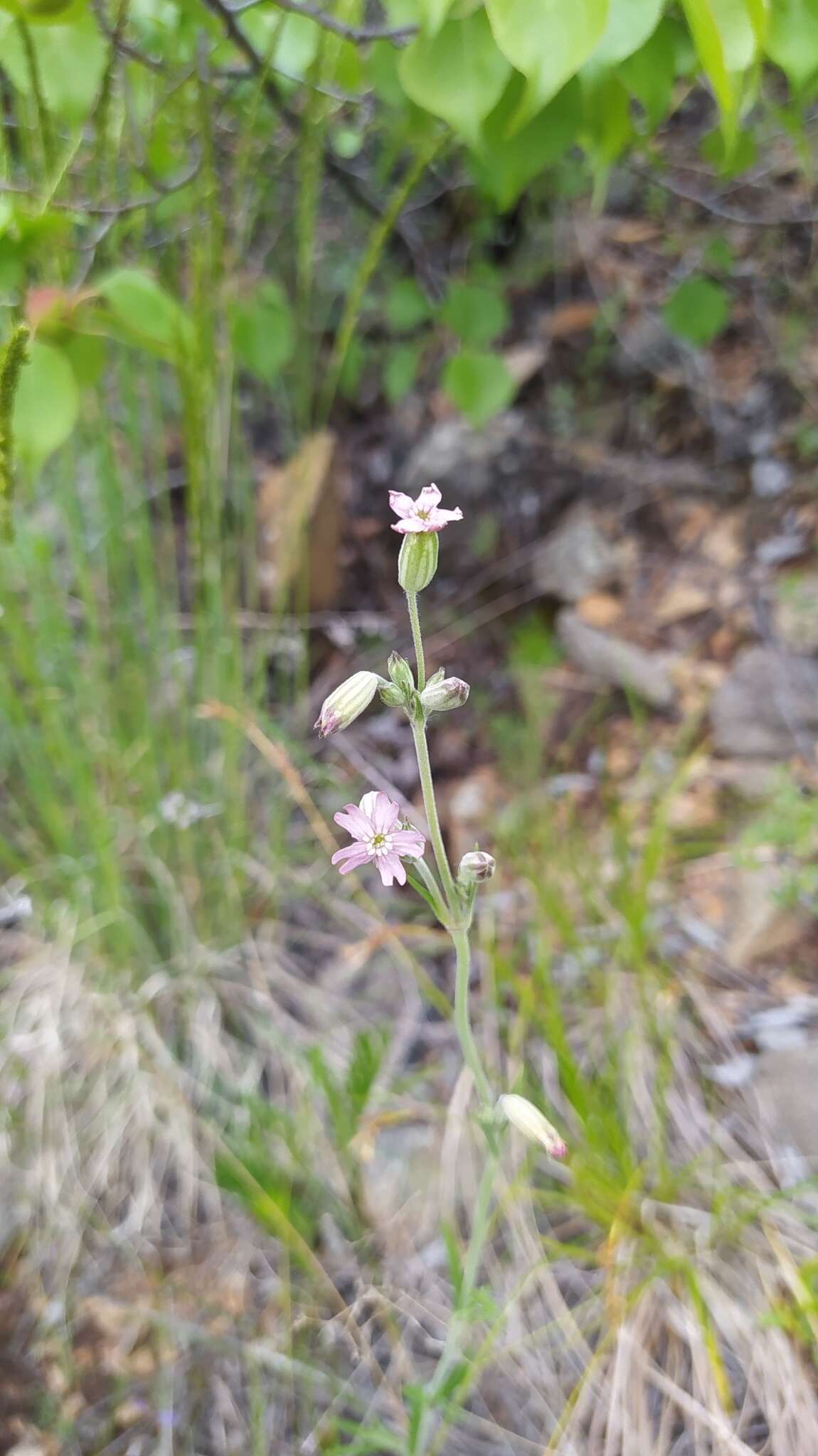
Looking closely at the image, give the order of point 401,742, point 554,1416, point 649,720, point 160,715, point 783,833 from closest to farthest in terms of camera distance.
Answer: point 554,1416 < point 783,833 < point 160,715 < point 649,720 < point 401,742

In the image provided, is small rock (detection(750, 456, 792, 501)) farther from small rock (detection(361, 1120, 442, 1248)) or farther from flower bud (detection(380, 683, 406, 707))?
flower bud (detection(380, 683, 406, 707))

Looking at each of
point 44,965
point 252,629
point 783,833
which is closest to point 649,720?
point 783,833

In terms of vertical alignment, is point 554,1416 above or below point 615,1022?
below

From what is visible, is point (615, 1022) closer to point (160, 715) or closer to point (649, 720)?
point (649, 720)

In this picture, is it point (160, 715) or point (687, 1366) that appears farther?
point (160, 715)

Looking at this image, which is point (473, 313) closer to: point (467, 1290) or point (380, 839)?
point (380, 839)

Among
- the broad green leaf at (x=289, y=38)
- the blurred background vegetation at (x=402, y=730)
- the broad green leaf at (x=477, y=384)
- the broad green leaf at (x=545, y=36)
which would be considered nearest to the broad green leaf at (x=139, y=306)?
the blurred background vegetation at (x=402, y=730)

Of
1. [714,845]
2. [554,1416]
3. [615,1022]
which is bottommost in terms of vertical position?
[554,1416]

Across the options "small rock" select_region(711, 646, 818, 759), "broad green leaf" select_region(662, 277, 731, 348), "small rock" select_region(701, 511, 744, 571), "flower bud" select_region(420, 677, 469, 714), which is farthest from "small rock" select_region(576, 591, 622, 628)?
"flower bud" select_region(420, 677, 469, 714)
